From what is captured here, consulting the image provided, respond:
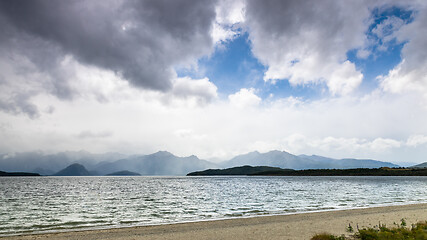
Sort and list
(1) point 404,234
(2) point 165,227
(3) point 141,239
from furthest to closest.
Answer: (2) point 165,227 < (3) point 141,239 < (1) point 404,234

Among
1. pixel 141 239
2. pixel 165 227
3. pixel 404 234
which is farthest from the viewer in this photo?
pixel 165 227

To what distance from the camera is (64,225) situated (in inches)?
1110

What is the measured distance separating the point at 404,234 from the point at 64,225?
32.6 metres

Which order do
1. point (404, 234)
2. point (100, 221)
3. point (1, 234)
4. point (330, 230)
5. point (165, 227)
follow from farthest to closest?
1. point (100, 221)
2. point (165, 227)
3. point (1, 234)
4. point (330, 230)
5. point (404, 234)

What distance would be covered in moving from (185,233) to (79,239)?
29.5 ft

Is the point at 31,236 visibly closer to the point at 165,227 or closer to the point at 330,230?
the point at 165,227

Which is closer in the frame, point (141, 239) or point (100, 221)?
point (141, 239)

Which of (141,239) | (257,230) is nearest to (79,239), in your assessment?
(141,239)

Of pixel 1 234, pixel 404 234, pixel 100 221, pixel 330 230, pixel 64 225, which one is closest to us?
pixel 404 234

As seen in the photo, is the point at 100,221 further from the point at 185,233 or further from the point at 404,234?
the point at 404,234

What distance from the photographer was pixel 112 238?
20.8 metres

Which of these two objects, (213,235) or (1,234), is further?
(1,234)

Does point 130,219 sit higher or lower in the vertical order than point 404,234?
lower

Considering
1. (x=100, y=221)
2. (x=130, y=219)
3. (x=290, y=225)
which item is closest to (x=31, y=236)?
(x=100, y=221)
